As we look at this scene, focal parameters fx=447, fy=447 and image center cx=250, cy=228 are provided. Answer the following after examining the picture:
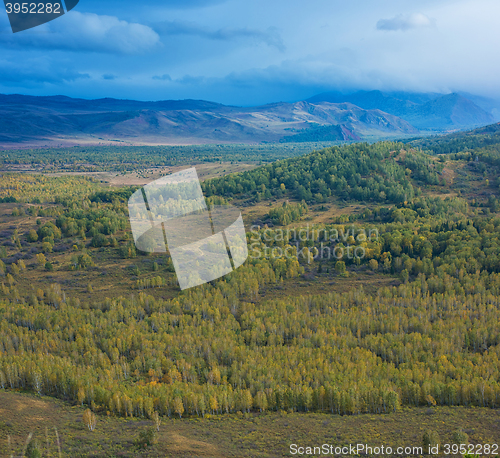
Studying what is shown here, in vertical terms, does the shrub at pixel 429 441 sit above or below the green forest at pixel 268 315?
below

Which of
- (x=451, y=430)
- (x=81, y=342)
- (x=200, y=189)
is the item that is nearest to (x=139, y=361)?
(x=81, y=342)

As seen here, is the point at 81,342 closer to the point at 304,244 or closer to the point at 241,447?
the point at 241,447

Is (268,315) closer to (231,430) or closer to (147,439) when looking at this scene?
(231,430)

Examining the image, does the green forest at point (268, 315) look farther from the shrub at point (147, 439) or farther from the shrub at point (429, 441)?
the shrub at point (429, 441)

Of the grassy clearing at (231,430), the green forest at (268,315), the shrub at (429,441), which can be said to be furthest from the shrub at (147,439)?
the shrub at (429,441)

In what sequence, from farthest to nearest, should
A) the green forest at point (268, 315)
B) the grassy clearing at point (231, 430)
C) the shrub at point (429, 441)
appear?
the green forest at point (268, 315)
the shrub at point (429, 441)
the grassy clearing at point (231, 430)

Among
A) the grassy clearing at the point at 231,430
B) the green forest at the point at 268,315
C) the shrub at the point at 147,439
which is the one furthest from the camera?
the green forest at the point at 268,315

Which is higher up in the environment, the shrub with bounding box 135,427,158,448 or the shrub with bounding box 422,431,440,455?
the shrub with bounding box 135,427,158,448

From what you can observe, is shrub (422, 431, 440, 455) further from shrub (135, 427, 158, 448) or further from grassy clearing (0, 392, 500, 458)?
shrub (135, 427, 158, 448)

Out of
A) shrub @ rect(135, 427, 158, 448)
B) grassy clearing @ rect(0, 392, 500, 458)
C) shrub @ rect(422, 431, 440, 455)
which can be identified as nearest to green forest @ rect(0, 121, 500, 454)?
grassy clearing @ rect(0, 392, 500, 458)

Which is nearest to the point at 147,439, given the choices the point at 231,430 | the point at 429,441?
the point at 231,430

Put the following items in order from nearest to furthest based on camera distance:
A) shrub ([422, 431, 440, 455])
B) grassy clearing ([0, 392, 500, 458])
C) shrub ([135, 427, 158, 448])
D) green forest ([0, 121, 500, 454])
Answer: grassy clearing ([0, 392, 500, 458]) < shrub ([135, 427, 158, 448]) < shrub ([422, 431, 440, 455]) < green forest ([0, 121, 500, 454])
